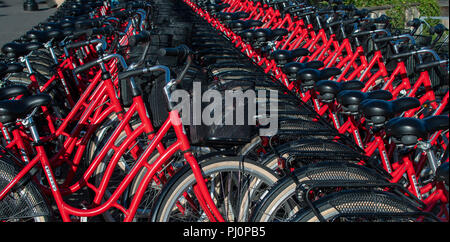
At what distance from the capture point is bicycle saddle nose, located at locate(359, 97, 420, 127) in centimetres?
311

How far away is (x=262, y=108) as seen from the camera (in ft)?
11.8

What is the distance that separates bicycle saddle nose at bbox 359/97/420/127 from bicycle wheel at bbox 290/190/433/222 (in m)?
0.74

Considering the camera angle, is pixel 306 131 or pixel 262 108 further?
pixel 262 108

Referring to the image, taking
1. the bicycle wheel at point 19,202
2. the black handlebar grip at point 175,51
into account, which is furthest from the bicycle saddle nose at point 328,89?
the bicycle wheel at point 19,202

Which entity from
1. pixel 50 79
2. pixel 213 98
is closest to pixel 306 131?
pixel 213 98

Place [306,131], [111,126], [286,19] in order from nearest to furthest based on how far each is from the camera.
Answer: [306,131]
[111,126]
[286,19]

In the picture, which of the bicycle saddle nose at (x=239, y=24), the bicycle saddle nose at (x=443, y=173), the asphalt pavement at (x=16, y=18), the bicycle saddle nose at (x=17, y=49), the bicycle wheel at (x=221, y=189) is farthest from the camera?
the asphalt pavement at (x=16, y=18)

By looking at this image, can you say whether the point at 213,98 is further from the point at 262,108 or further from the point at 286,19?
the point at 286,19

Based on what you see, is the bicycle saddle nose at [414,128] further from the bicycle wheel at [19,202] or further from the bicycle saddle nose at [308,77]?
the bicycle wheel at [19,202]

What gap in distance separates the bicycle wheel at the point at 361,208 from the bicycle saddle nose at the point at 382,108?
0.74m

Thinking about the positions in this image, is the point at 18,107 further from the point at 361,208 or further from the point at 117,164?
the point at 361,208

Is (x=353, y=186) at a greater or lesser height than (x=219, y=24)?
greater

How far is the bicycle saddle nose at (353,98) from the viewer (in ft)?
11.5
